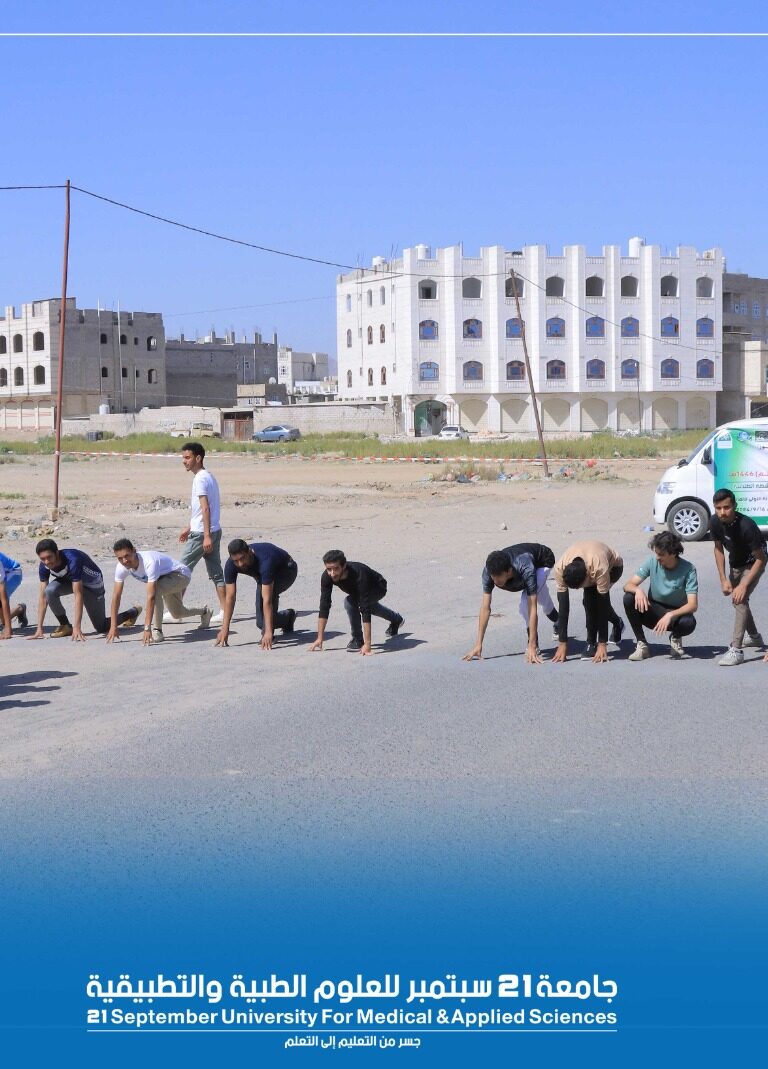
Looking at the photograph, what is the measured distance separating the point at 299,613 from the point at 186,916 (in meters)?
8.38

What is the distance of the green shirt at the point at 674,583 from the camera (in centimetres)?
1033

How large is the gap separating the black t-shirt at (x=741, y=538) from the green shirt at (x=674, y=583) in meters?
0.39

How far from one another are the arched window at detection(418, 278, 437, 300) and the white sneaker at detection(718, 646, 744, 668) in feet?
272

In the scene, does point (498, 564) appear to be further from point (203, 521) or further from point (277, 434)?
point (277, 434)

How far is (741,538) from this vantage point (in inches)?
407

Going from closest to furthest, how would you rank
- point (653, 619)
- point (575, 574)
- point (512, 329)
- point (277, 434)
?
1. point (575, 574)
2. point (653, 619)
3. point (277, 434)
4. point (512, 329)

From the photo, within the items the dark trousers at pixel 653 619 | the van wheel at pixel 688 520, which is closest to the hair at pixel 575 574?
the dark trousers at pixel 653 619

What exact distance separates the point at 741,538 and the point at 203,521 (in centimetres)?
512

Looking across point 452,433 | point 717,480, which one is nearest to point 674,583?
point 717,480

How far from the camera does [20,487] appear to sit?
39.0 meters

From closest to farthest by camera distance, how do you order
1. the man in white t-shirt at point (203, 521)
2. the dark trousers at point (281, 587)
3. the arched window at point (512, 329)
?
the dark trousers at point (281, 587) < the man in white t-shirt at point (203, 521) < the arched window at point (512, 329)

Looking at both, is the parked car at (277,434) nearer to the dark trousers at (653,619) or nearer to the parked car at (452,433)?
the parked car at (452,433)

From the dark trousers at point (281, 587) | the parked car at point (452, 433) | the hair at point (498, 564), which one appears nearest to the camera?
the hair at point (498, 564)

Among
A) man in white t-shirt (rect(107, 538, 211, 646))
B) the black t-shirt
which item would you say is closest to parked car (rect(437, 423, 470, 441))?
man in white t-shirt (rect(107, 538, 211, 646))
